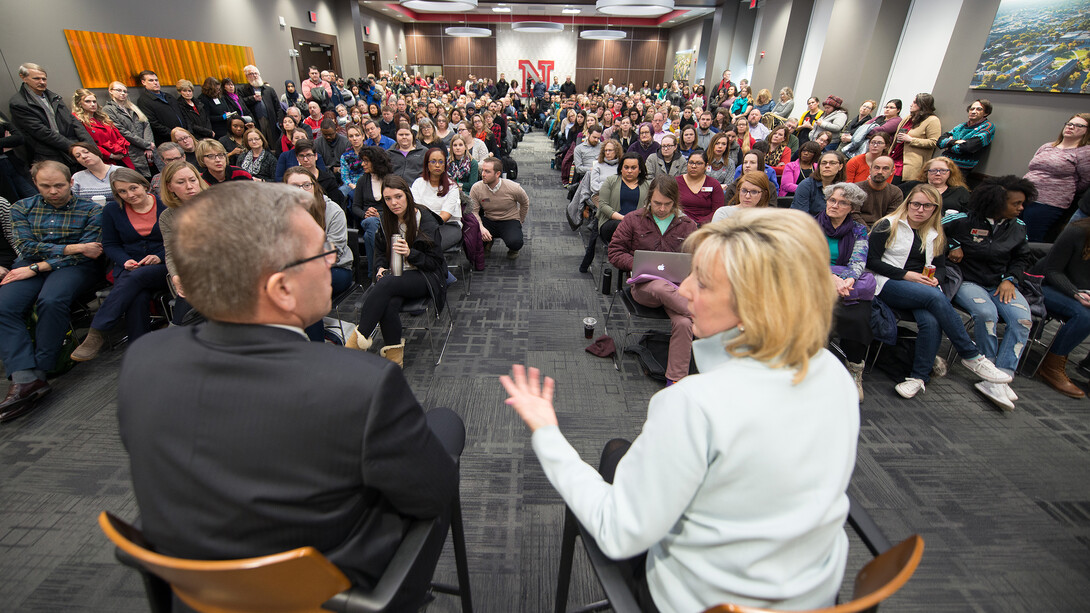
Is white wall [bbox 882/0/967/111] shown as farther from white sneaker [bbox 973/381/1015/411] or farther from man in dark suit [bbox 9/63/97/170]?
man in dark suit [bbox 9/63/97/170]

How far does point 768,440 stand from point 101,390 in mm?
3621

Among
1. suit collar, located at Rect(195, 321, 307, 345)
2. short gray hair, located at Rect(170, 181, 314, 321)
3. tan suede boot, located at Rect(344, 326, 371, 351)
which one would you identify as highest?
short gray hair, located at Rect(170, 181, 314, 321)

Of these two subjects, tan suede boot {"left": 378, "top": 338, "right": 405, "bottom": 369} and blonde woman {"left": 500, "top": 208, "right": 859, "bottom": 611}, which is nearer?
blonde woman {"left": 500, "top": 208, "right": 859, "bottom": 611}

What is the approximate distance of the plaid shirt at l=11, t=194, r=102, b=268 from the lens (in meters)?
2.85

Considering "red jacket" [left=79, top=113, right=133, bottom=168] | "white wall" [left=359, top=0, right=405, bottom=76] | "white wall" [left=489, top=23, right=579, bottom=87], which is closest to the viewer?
"red jacket" [left=79, top=113, right=133, bottom=168]

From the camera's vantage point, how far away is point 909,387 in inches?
113

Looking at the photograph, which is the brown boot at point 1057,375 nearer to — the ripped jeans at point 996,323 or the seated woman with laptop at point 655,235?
the ripped jeans at point 996,323

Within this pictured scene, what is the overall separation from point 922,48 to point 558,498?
335 inches

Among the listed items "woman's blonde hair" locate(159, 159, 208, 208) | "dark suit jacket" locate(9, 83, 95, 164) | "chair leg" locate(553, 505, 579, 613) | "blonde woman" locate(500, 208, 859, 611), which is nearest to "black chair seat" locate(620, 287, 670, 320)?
"chair leg" locate(553, 505, 579, 613)

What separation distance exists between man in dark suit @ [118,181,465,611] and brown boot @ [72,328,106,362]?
2898 mm

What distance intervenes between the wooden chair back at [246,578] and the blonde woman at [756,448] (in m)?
0.52

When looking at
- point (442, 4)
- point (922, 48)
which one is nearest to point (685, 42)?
point (442, 4)

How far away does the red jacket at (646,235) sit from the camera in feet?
10.9

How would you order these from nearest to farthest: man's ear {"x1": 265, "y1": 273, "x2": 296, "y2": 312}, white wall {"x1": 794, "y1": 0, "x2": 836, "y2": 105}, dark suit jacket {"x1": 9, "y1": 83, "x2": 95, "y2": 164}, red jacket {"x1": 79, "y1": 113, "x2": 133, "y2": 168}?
man's ear {"x1": 265, "y1": 273, "x2": 296, "y2": 312} → dark suit jacket {"x1": 9, "y1": 83, "x2": 95, "y2": 164} → red jacket {"x1": 79, "y1": 113, "x2": 133, "y2": 168} → white wall {"x1": 794, "y1": 0, "x2": 836, "y2": 105}
